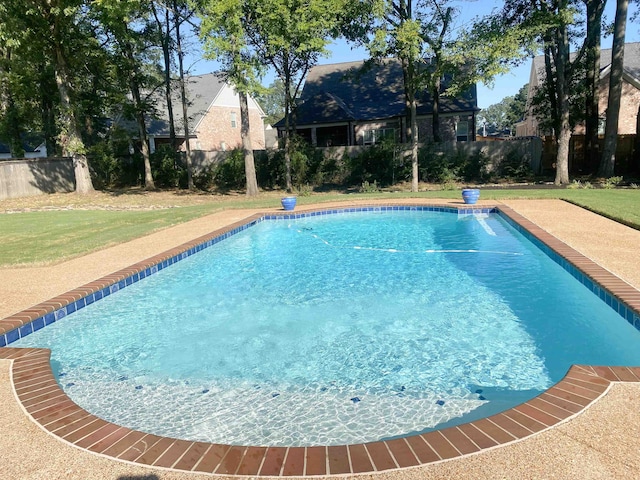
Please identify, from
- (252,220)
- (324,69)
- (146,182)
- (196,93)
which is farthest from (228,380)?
(196,93)

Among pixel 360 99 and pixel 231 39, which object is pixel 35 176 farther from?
pixel 360 99

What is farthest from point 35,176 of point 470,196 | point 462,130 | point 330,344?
point 462,130

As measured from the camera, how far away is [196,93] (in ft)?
116

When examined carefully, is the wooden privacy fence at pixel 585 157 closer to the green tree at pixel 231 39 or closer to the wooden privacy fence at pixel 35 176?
the green tree at pixel 231 39

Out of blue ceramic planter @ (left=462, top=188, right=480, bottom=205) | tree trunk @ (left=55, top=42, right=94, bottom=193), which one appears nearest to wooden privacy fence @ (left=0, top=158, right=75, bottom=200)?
tree trunk @ (left=55, top=42, right=94, bottom=193)

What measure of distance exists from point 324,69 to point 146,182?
54.4ft

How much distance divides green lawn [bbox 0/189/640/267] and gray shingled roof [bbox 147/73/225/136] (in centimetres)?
1772

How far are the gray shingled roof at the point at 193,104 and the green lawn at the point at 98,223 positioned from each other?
58.1 ft

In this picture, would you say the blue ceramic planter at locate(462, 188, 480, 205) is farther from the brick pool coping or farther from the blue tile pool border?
the brick pool coping

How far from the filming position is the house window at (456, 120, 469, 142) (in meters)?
26.9

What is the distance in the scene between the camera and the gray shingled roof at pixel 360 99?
26.8 metres

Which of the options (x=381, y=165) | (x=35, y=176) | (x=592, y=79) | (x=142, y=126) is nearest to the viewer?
(x=592, y=79)

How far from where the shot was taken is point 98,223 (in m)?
12.8

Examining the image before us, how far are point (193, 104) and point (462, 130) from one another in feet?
67.3
